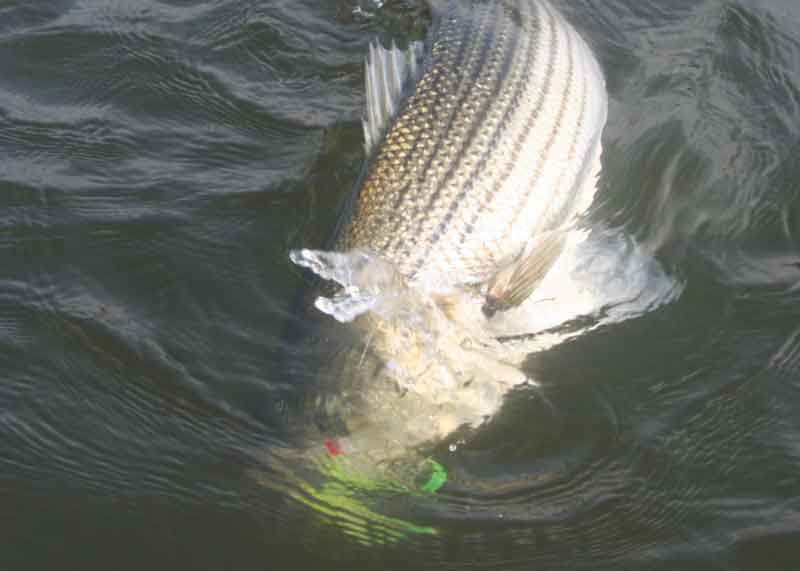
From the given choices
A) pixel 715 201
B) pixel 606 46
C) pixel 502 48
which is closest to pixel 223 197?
pixel 502 48

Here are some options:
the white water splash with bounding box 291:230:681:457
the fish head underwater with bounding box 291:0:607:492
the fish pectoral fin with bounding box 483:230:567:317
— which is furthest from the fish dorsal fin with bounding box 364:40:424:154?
the fish pectoral fin with bounding box 483:230:567:317

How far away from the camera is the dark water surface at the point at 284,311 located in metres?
3.16

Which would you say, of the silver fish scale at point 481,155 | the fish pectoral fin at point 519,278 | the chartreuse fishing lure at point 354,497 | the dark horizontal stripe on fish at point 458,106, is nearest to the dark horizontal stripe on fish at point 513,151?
the silver fish scale at point 481,155

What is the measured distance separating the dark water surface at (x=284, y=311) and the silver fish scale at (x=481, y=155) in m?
0.53

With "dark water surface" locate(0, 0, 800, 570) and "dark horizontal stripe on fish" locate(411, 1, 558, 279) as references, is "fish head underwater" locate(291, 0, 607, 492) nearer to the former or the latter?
"dark horizontal stripe on fish" locate(411, 1, 558, 279)

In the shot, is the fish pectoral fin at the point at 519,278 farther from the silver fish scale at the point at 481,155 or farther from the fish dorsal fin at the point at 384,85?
the fish dorsal fin at the point at 384,85

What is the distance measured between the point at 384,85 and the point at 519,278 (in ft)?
3.83

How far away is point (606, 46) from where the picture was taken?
243 inches

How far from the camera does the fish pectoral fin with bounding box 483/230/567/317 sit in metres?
3.67

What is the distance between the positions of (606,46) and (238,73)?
2403 mm

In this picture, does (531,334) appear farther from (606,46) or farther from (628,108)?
(606,46)

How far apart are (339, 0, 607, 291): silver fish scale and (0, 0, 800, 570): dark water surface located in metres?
0.53

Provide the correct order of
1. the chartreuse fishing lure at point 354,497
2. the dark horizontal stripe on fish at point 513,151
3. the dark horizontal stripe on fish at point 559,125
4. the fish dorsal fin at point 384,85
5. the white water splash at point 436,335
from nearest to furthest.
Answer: the chartreuse fishing lure at point 354,497 < the white water splash at point 436,335 < the dark horizontal stripe on fish at point 513,151 < the dark horizontal stripe on fish at point 559,125 < the fish dorsal fin at point 384,85

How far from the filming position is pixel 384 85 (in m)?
4.22
